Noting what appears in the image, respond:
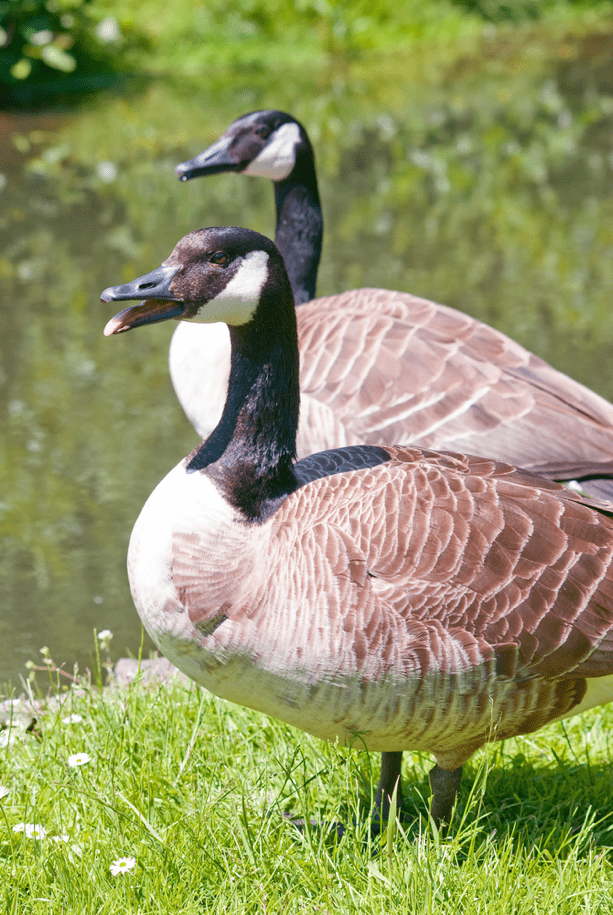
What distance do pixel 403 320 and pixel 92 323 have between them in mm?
3746

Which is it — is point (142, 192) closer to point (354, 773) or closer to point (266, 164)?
point (266, 164)

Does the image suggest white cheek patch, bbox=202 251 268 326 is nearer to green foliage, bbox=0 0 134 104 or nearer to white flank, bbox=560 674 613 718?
white flank, bbox=560 674 613 718

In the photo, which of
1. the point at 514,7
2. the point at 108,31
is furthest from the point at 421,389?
the point at 514,7

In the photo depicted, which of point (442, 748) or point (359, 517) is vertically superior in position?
point (359, 517)

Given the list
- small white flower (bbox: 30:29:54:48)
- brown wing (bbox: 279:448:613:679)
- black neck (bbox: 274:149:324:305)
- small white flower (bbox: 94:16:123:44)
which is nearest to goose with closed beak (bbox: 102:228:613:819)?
brown wing (bbox: 279:448:613:679)

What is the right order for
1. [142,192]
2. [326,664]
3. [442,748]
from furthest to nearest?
[142,192] < [442,748] < [326,664]

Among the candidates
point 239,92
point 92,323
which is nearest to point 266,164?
point 92,323

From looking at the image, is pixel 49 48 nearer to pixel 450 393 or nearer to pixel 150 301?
pixel 450 393

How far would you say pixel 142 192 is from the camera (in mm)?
10414

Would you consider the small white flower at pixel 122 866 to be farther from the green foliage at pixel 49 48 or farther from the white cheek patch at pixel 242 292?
the green foliage at pixel 49 48

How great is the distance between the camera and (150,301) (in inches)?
109

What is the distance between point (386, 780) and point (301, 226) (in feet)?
9.96

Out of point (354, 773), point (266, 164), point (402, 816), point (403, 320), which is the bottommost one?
point (402, 816)

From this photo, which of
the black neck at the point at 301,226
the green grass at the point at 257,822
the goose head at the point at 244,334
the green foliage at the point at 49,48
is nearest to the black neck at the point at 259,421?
the goose head at the point at 244,334
